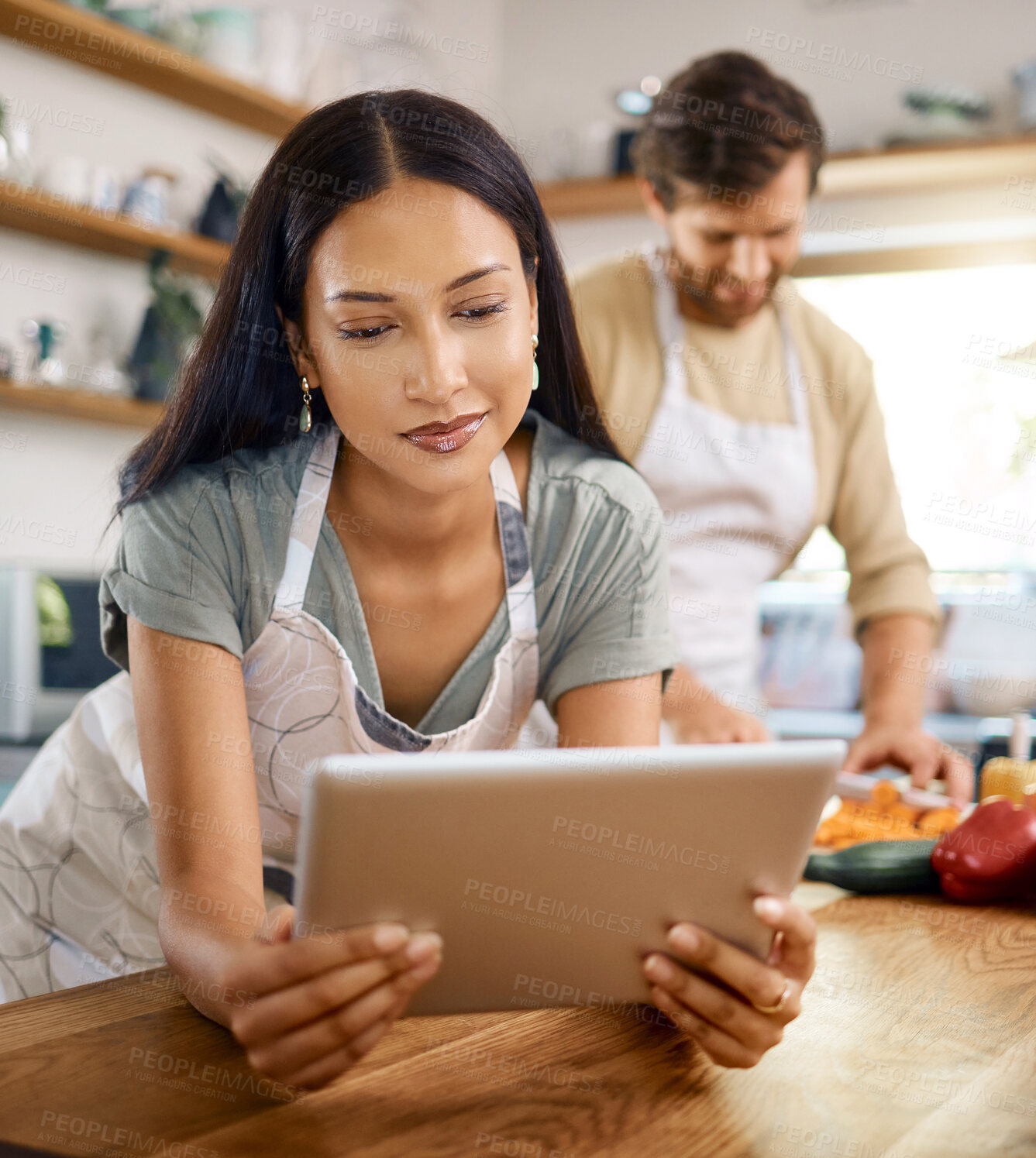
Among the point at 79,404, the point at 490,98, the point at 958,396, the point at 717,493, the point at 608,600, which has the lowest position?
the point at 608,600

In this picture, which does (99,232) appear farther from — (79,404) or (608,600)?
(608,600)

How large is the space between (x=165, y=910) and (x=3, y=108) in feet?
7.62

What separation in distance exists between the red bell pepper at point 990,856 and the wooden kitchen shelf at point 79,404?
76.8 inches

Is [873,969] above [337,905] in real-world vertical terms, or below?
below

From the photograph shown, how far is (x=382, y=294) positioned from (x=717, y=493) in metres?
1.17

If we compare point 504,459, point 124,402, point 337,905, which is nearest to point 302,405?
point 504,459

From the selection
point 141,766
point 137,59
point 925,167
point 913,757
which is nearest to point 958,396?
point 925,167

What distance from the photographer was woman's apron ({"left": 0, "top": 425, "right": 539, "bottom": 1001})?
118 centimetres

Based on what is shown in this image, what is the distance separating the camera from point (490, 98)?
432cm

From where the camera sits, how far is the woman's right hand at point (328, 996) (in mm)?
731

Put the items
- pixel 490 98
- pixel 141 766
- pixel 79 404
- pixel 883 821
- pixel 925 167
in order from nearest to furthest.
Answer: pixel 141 766 < pixel 883 821 < pixel 79 404 < pixel 925 167 < pixel 490 98

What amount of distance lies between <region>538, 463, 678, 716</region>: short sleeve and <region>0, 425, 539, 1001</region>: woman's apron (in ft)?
0.12

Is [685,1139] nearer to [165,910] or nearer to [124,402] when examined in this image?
[165,910]

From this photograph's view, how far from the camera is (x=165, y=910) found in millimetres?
992
